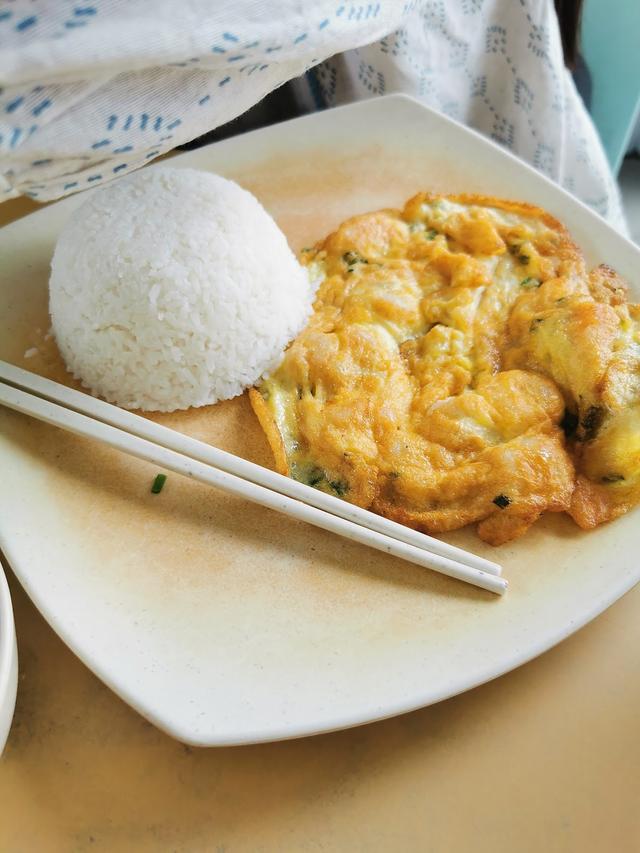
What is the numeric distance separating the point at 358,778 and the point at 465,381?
0.75 m

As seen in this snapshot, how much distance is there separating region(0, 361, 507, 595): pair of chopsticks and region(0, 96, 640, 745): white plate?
4 cm

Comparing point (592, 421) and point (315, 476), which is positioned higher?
point (592, 421)

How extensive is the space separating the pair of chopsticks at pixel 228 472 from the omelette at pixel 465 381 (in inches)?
2.3

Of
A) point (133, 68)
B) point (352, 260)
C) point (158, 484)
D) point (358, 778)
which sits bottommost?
point (358, 778)

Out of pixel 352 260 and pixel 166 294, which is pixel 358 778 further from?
pixel 352 260

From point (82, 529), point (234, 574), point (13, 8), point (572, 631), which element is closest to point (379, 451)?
point (234, 574)

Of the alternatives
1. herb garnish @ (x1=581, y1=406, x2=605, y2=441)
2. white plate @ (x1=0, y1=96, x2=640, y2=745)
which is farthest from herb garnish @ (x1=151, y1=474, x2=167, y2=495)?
herb garnish @ (x1=581, y1=406, x2=605, y2=441)

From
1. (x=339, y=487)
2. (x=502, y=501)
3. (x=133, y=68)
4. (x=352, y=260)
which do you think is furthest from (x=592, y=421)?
(x=133, y=68)

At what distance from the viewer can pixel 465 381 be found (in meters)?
1.57

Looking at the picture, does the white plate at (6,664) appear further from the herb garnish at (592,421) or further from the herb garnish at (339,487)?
the herb garnish at (592,421)

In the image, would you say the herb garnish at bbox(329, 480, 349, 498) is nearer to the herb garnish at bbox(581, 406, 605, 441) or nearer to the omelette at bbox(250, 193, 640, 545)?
the omelette at bbox(250, 193, 640, 545)

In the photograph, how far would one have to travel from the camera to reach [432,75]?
7.79ft

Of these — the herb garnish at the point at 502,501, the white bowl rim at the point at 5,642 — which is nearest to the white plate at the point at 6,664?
the white bowl rim at the point at 5,642

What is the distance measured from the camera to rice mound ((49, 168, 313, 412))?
1.59m
